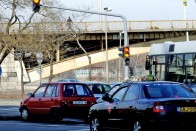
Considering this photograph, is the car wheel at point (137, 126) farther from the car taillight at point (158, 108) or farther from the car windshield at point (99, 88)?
the car windshield at point (99, 88)

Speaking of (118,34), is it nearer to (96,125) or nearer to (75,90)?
(75,90)

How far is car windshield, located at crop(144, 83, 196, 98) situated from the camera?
15.9m

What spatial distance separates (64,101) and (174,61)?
7801mm

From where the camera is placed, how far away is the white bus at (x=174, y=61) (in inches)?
1110

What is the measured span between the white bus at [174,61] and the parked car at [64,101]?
575 centimetres

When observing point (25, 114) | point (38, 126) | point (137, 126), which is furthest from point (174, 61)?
point (137, 126)

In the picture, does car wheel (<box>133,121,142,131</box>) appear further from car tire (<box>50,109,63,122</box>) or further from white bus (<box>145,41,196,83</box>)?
white bus (<box>145,41,196,83</box>)

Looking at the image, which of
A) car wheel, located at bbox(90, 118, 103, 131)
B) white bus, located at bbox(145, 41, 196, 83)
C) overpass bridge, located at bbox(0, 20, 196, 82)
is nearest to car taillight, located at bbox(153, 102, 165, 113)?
car wheel, located at bbox(90, 118, 103, 131)

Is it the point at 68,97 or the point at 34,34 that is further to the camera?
the point at 34,34

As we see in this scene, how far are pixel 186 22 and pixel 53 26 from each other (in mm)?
20546

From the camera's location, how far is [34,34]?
5912cm

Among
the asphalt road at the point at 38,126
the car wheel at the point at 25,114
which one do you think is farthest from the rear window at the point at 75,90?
the car wheel at the point at 25,114

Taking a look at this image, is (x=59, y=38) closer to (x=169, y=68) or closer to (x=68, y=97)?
(x=169, y=68)

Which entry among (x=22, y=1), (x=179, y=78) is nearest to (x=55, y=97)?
(x=179, y=78)
